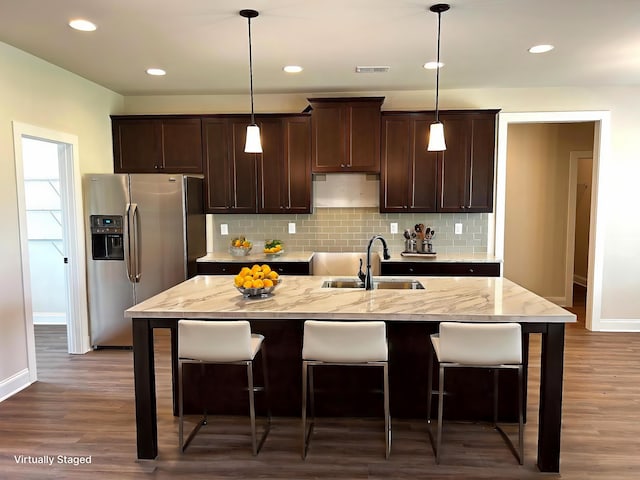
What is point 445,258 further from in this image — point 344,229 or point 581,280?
point 581,280

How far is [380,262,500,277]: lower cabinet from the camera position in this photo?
4.63 meters

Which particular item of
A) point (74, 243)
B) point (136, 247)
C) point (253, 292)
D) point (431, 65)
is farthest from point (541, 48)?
point (74, 243)

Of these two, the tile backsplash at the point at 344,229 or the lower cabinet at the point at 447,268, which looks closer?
the lower cabinet at the point at 447,268

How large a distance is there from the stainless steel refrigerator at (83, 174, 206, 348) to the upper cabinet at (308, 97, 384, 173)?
1458 millimetres

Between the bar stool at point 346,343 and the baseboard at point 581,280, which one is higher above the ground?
the bar stool at point 346,343

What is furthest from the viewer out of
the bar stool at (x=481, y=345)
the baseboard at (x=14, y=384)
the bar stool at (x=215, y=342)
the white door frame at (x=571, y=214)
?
the white door frame at (x=571, y=214)

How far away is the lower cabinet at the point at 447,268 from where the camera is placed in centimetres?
463

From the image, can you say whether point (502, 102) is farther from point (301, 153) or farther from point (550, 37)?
point (301, 153)

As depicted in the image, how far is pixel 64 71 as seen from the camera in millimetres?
4160

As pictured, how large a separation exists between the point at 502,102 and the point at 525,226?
193 cm

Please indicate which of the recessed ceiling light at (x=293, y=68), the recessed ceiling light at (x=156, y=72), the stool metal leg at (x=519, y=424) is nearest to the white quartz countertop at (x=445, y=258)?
the stool metal leg at (x=519, y=424)

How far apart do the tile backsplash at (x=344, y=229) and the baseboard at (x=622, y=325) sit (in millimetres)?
1600

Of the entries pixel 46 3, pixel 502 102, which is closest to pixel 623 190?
Result: pixel 502 102

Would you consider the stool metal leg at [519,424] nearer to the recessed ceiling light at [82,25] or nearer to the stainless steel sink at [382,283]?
the stainless steel sink at [382,283]
